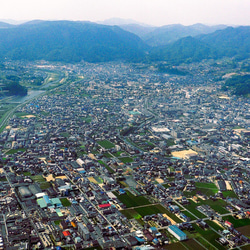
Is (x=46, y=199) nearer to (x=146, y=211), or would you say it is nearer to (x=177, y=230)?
(x=146, y=211)

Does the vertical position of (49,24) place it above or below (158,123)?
above

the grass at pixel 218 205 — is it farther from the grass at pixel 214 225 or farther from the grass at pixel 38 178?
the grass at pixel 38 178

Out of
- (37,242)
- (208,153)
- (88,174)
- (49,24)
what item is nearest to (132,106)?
(208,153)

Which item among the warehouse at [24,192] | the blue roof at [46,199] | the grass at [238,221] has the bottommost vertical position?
the grass at [238,221]

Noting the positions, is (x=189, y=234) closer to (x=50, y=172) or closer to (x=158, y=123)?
(x=50, y=172)

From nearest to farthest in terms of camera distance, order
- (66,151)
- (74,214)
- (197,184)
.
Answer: (74,214) < (197,184) < (66,151)

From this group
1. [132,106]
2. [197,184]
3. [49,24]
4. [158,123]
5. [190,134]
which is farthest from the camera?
[49,24]

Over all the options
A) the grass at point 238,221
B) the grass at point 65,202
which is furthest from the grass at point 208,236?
the grass at point 65,202

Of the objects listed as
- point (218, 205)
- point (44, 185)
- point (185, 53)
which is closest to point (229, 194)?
point (218, 205)

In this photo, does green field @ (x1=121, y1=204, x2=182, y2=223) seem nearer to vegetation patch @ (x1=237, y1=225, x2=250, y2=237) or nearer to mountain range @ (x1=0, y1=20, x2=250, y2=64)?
vegetation patch @ (x1=237, y1=225, x2=250, y2=237)
